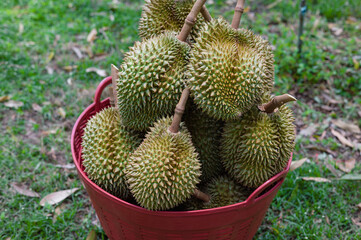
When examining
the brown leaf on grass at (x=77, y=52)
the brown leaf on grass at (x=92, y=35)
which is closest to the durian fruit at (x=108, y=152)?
the brown leaf on grass at (x=77, y=52)

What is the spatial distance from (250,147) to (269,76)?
43 cm

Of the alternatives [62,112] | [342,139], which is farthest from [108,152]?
[342,139]

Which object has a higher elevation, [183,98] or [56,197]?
[183,98]

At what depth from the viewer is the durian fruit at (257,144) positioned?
164 centimetres

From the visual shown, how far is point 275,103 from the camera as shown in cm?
163

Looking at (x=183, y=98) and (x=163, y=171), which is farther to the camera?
(x=183, y=98)

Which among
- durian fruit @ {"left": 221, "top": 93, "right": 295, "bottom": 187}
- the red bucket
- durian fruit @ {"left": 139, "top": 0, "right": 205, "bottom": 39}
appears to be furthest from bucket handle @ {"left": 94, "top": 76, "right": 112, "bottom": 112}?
durian fruit @ {"left": 221, "top": 93, "right": 295, "bottom": 187}

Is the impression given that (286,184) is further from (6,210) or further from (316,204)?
(6,210)

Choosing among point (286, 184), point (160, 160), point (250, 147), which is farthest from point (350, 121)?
point (160, 160)

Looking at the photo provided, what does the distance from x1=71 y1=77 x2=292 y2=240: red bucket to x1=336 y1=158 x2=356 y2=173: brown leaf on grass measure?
119 cm

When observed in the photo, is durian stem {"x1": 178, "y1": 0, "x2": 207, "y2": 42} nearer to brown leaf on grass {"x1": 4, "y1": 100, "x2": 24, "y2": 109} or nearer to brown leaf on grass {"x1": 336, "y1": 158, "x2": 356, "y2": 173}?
brown leaf on grass {"x1": 336, "y1": 158, "x2": 356, "y2": 173}

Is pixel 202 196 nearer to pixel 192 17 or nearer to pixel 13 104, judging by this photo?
pixel 192 17

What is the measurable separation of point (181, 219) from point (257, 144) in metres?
0.51

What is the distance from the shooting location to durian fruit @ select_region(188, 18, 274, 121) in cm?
154
